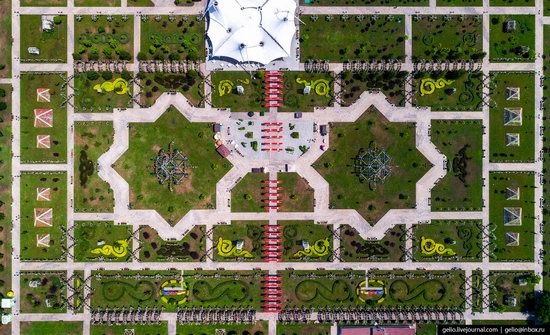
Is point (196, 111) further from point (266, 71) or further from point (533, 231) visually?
point (533, 231)

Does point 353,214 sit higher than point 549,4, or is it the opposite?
point 549,4

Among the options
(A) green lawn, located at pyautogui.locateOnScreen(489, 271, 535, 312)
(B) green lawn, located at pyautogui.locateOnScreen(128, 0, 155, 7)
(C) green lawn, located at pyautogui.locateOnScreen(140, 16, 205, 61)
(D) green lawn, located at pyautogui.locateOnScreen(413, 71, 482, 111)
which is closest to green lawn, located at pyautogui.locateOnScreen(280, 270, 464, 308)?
(A) green lawn, located at pyautogui.locateOnScreen(489, 271, 535, 312)

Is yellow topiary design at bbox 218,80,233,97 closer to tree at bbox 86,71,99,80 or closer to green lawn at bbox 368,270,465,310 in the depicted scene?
tree at bbox 86,71,99,80

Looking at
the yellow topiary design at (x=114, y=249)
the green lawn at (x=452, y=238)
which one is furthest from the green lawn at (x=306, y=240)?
the yellow topiary design at (x=114, y=249)

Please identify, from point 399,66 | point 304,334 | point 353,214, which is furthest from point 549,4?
point 304,334

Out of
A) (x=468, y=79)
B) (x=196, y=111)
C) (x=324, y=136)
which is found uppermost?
(x=468, y=79)

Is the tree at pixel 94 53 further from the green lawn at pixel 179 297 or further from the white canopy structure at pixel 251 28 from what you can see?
the green lawn at pixel 179 297
